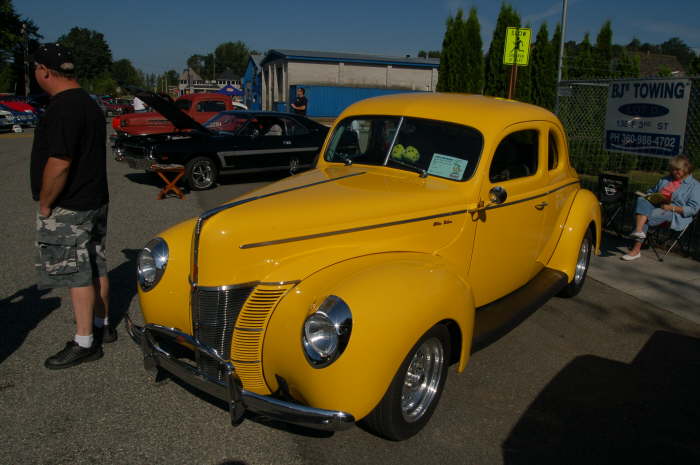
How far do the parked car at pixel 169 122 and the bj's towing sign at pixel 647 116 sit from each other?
11730 millimetres

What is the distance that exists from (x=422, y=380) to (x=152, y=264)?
1829mm

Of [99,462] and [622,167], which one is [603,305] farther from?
[622,167]

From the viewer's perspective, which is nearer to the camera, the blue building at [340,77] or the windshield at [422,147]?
the windshield at [422,147]

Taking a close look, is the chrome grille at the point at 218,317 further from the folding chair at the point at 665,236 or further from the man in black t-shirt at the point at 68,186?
the folding chair at the point at 665,236

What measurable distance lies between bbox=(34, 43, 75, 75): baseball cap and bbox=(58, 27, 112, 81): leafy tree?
108 meters

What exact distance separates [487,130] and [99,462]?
3282 millimetres

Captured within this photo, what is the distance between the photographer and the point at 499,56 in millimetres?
18016

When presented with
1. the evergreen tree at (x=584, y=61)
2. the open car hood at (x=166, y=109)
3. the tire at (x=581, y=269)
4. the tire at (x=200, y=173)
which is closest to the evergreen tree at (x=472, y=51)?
the evergreen tree at (x=584, y=61)

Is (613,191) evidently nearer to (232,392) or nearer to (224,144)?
(232,392)

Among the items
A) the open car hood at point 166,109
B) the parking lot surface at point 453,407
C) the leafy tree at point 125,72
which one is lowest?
the parking lot surface at point 453,407

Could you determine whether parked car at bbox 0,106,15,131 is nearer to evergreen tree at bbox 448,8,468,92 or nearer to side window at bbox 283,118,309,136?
side window at bbox 283,118,309,136

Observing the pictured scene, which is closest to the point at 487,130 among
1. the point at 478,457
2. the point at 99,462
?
the point at 478,457

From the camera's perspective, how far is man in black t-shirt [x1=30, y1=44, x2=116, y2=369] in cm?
348

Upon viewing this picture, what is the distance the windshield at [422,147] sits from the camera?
3.93m
